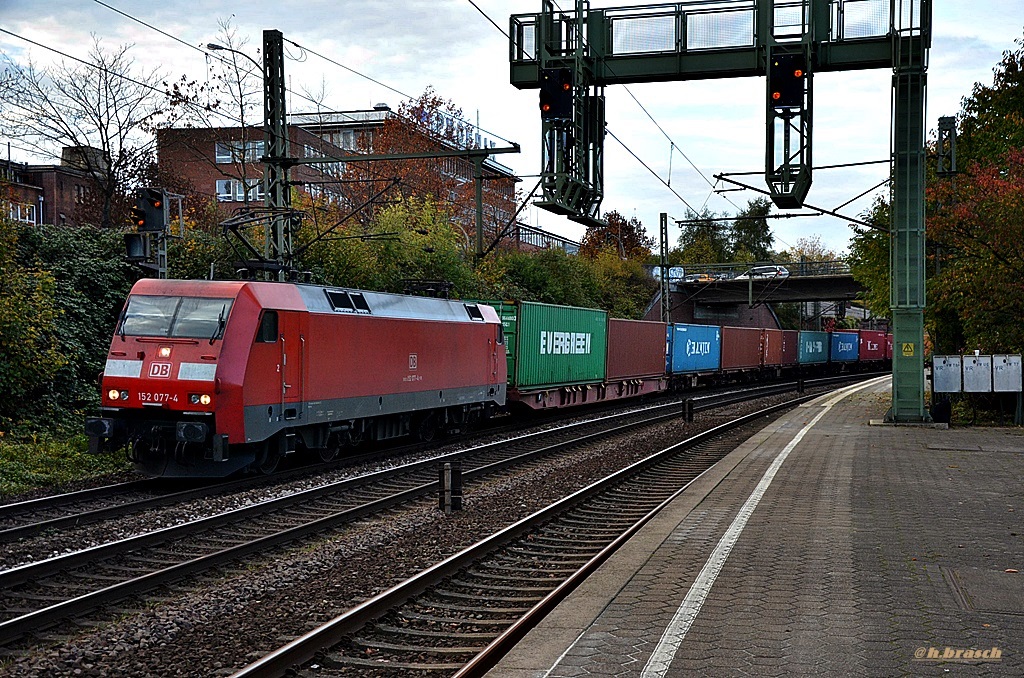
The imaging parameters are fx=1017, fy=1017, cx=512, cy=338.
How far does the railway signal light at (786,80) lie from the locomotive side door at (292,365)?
9408 millimetres

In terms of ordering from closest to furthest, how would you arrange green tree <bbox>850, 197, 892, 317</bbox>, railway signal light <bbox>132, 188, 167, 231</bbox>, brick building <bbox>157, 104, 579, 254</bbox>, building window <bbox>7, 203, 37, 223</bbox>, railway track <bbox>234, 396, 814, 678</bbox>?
railway track <bbox>234, 396, 814, 678</bbox>
railway signal light <bbox>132, 188, 167, 231</bbox>
building window <bbox>7, 203, 37, 223</bbox>
green tree <bbox>850, 197, 892, 317</bbox>
brick building <bbox>157, 104, 579, 254</bbox>

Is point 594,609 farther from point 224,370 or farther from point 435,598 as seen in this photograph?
point 224,370

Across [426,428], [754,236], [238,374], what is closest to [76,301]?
[426,428]

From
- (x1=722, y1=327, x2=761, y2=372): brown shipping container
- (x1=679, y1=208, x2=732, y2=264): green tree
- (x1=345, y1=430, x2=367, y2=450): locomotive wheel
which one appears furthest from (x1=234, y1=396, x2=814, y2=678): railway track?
(x1=679, y1=208, x2=732, y2=264): green tree

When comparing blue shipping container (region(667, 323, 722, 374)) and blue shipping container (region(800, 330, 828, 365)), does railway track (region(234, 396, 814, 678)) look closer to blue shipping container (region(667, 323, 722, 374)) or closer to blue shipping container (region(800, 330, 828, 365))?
blue shipping container (region(667, 323, 722, 374))

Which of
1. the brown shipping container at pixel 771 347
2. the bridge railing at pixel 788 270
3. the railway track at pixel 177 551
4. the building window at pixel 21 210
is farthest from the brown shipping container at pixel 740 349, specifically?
the railway track at pixel 177 551

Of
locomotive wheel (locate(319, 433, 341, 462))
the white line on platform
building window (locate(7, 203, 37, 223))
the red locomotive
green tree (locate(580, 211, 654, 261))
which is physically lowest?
the white line on platform

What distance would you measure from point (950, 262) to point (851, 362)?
40.9 meters

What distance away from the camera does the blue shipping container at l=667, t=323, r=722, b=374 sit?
133ft

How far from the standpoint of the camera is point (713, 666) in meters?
5.88

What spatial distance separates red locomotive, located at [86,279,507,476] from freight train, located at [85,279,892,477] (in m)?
0.02

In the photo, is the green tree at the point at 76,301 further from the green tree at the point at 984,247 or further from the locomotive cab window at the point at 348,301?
the green tree at the point at 984,247

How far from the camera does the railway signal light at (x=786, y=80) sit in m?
18.4

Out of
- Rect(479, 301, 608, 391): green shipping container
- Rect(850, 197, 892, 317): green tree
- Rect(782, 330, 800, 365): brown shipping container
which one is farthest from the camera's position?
Rect(782, 330, 800, 365): brown shipping container
